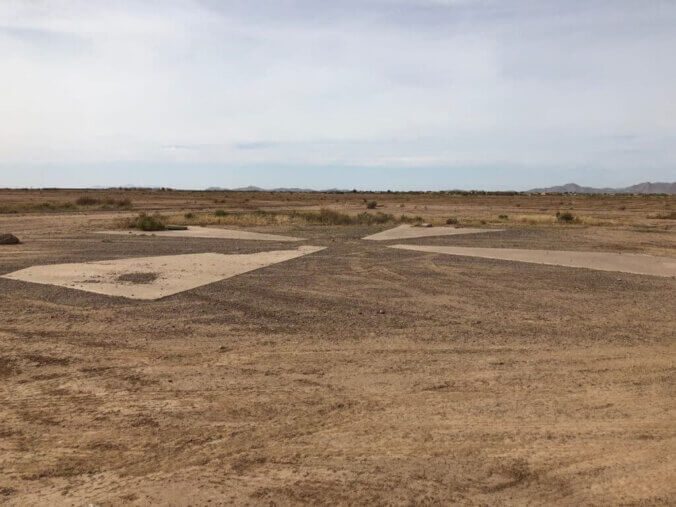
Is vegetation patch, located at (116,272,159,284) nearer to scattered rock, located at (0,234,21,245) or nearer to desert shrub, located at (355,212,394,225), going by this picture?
scattered rock, located at (0,234,21,245)

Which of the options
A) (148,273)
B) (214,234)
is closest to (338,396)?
(148,273)

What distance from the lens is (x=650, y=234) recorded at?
29.8m

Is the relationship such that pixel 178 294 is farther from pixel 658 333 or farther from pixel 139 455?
pixel 658 333

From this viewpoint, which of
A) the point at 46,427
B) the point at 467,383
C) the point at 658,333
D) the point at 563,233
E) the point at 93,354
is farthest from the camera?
the point at 563,233

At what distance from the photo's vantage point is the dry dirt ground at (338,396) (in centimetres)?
455

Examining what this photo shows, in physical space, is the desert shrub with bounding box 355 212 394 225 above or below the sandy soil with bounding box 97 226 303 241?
above

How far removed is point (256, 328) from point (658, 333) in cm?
633

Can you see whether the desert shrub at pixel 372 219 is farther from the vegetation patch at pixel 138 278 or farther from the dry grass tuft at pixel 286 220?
the vegetation patch at pixel 138 278

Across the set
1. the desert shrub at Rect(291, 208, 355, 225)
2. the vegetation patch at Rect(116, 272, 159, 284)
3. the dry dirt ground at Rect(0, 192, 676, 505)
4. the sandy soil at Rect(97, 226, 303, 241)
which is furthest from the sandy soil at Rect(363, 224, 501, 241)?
the dry dirt ground at Rect(0, 192, 676, 505)

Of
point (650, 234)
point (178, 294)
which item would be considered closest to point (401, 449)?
point (178, 294)

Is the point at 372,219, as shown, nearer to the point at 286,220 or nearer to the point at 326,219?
the point at 326,219

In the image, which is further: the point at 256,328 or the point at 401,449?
the point at 256,328

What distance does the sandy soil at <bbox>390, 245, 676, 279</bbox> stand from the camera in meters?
16.9

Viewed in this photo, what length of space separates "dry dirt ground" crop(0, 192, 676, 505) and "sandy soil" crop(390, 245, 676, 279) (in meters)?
4.11
